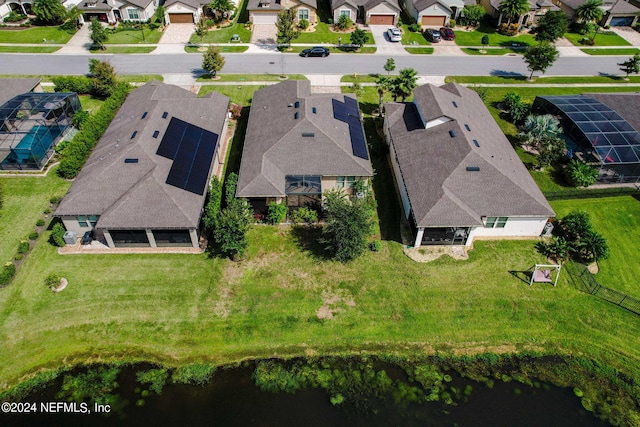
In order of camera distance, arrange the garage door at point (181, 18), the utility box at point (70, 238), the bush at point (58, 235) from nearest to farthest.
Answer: the bush at point (58, 235) < the utility box at point (70, 238) < the garage door at point (181, 18)

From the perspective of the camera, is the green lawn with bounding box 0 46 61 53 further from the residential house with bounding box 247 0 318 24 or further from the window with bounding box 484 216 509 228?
the window with bounding box 484 216 509 228

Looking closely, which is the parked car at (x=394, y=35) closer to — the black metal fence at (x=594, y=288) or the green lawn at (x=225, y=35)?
the green lawn at (x=225, y=35)

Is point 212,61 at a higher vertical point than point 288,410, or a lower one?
higher

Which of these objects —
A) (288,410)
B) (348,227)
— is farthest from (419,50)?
(288,410)

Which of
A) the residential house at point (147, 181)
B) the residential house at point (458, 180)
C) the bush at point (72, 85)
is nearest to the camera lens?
the residential house at point (147, 181)

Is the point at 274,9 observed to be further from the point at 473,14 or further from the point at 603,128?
the point at 603,128

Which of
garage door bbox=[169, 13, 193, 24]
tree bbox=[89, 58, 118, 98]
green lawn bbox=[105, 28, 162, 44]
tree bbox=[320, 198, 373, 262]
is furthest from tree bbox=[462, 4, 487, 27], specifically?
tree bbox=[89, 58, 118, 98]

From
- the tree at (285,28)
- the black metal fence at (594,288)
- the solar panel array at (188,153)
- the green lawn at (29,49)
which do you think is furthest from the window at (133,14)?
the black metal fence at (594,288)

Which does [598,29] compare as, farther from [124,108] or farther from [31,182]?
[31,182]
